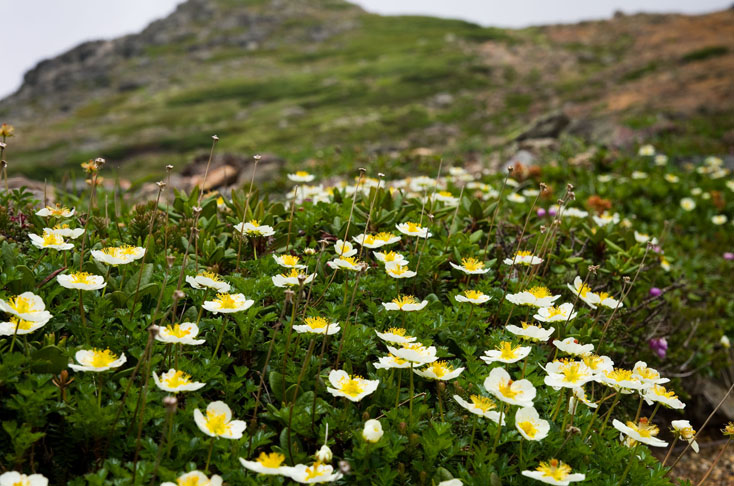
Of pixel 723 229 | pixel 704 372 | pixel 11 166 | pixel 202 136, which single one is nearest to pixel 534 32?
pixel 202 136

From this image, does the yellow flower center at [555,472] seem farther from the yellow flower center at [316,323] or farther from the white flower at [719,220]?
the white flower at [719,220]

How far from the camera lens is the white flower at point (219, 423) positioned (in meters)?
1.44

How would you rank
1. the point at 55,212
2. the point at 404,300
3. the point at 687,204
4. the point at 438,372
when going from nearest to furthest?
the point at 438,372 < the point at 404,300 < the point at 55,212 < the point at 687,204

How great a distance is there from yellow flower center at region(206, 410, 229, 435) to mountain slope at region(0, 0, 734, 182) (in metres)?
9.66

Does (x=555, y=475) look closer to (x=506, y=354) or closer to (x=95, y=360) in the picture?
(x=506, y=354)

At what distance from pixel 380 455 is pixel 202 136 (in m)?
23.1

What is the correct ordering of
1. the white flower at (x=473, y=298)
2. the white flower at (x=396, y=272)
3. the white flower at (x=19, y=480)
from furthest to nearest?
1. the white flower at (x=396, y=272)
2. the white flower at (x=473, y=298)
3. the white flower at (x=19, y=480)

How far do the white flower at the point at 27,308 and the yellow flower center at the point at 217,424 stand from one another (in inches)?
22.4

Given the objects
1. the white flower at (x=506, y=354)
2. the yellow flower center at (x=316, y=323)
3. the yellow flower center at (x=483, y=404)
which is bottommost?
the yellow flower center at (x=483, y=404)

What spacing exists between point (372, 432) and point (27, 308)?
1063mm

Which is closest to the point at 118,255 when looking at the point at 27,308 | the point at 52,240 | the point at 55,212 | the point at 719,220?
the point at 52,240

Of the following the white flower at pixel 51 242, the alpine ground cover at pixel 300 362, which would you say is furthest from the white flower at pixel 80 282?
the white flower at pixel 51 242

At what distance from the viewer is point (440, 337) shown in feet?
7.24

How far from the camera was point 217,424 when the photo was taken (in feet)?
4.81
